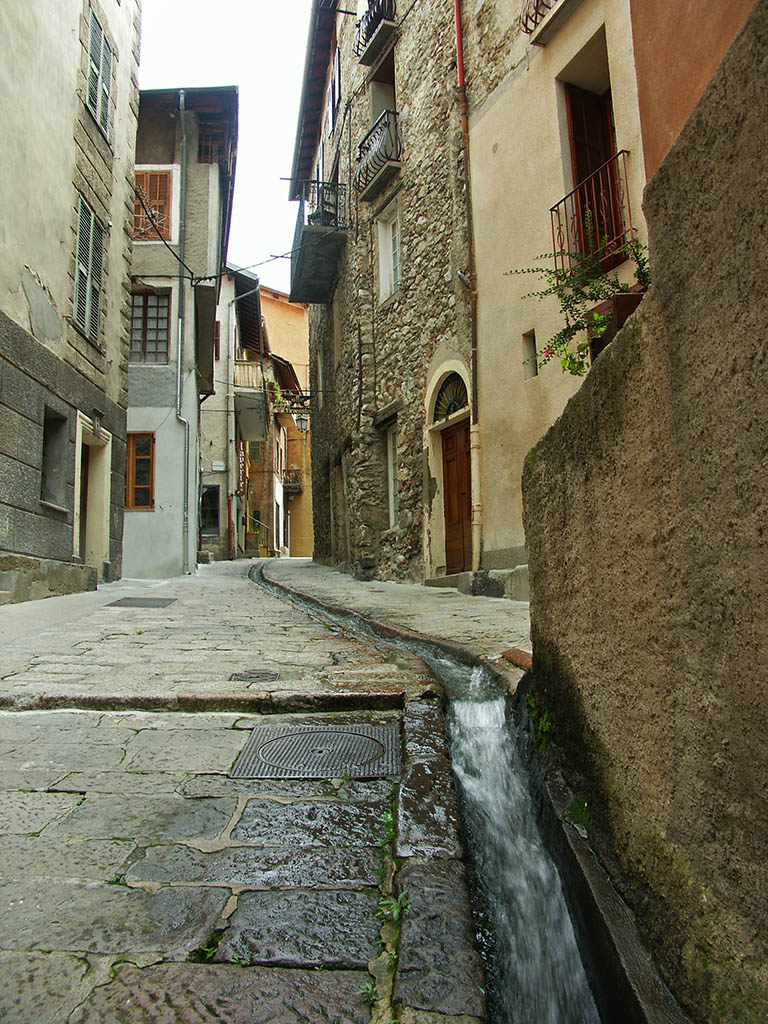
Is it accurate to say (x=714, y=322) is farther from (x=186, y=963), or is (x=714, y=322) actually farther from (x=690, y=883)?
(x=186, y=963)

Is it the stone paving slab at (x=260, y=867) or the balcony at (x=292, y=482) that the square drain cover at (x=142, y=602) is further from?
the balcony at (x=292, y=482)

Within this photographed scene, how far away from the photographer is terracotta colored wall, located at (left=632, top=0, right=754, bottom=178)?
2.76m

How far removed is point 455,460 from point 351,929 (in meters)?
9.52

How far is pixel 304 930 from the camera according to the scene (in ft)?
5.66

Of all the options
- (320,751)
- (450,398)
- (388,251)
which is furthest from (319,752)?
(388,251)

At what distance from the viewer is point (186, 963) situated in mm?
1588

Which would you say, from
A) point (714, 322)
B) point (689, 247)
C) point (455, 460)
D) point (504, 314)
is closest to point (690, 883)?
point (714, 322)

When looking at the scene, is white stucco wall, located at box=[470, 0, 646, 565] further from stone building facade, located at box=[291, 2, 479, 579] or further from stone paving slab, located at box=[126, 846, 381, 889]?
stone paving slab, located at box=[126, 846, 381, 889]

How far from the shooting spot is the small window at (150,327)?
50.2 feet

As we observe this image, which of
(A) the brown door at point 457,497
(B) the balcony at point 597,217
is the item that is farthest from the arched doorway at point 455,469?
(B) the balcony at point 597,217

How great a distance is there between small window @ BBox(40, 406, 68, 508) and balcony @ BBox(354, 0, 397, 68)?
935 centimetres

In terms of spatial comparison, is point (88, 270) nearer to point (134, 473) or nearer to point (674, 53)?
Answer: point (134, 473)

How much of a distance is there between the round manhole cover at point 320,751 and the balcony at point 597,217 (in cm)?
565

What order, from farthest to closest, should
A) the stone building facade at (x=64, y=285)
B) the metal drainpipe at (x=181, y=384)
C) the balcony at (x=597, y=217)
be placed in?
the metal drainpipe at (x=181, y=384) → the stone building facade at (x=64, y=285) → the balcony at (x=597, y=217)
